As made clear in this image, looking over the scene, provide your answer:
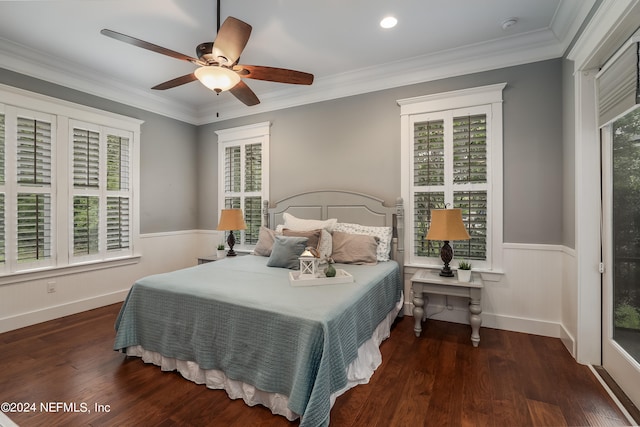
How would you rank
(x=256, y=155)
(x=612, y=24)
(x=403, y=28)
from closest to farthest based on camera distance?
(x=612, y=24), (x=403, y=28), (x=256, y=155)

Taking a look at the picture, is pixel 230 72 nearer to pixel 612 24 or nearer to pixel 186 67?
pixel 186 67

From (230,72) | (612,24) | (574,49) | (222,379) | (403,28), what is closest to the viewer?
(612,24)

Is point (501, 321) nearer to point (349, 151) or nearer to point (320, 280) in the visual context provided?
point (320, 280)

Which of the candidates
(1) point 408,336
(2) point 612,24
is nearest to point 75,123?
(1) point 408,336

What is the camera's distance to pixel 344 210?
377cm

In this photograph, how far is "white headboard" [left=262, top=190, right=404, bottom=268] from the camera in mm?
3428

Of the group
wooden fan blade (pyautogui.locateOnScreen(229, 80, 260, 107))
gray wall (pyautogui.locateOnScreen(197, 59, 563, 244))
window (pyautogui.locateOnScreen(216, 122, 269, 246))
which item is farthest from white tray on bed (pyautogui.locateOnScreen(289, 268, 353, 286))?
window (pyautogui.locateOnScreen(216, 122, 269, 246))

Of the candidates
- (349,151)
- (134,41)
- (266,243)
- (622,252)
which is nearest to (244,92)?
(134,41)

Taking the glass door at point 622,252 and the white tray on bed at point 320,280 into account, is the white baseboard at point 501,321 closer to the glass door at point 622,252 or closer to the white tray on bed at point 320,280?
the glass door at point 622,252

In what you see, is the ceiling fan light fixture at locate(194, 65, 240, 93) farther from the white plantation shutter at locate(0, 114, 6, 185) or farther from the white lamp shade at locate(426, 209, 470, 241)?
the white plantation shutter at locate(0, 114, 6, 185)

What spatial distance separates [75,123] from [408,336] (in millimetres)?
4416

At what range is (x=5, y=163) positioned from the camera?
3.00 m

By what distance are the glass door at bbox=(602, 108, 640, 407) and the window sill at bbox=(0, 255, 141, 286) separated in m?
5.08

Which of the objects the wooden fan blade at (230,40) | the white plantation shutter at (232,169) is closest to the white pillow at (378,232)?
the white plantation shutter at (232,169)
